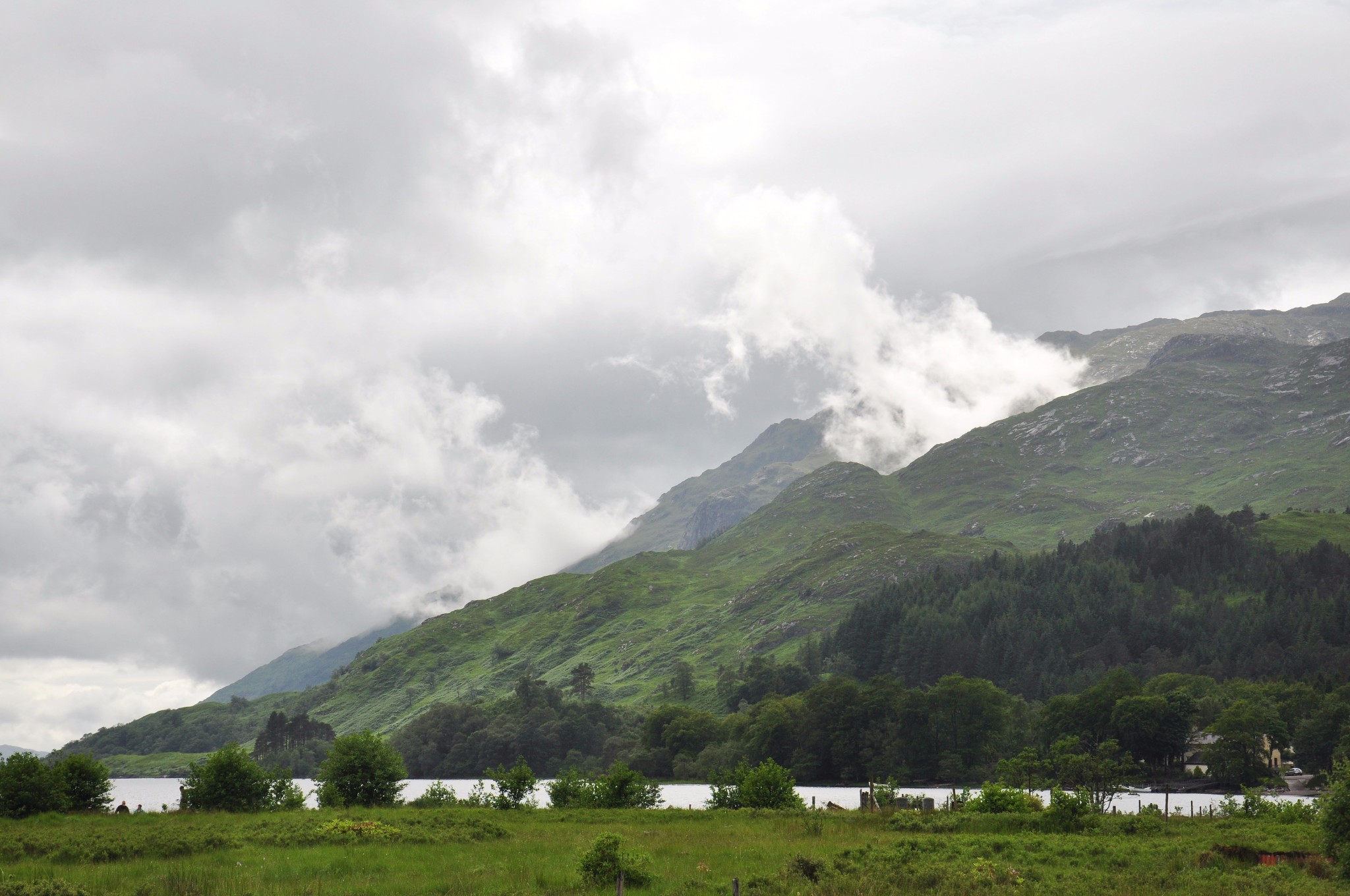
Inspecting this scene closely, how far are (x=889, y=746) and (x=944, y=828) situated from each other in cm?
13679

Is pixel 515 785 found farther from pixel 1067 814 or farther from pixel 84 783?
pixel 1067 814

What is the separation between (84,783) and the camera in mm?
75000

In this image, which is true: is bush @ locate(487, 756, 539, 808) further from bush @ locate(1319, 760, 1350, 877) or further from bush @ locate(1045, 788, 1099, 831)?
bush @ locate(1319, 760, 1350, 877)

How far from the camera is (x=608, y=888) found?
45.9 m

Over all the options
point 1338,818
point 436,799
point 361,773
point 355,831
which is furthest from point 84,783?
point 1338,818

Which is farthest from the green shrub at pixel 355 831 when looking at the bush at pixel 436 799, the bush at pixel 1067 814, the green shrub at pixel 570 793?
the bush at pixel 1067 814

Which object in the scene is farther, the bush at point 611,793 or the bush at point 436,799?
the bush at point 611,793

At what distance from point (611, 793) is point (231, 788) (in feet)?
104

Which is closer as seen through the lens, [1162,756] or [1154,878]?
[1154,878]

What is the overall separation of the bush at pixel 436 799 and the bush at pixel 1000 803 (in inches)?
1724

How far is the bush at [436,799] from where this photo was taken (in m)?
86.0

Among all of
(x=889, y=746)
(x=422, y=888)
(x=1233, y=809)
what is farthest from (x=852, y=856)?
(x=889, y=746)

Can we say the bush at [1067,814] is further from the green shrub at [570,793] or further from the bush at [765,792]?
the green shrub at [570,793]

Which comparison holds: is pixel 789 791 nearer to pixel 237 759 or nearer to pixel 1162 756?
pixel 237 759
